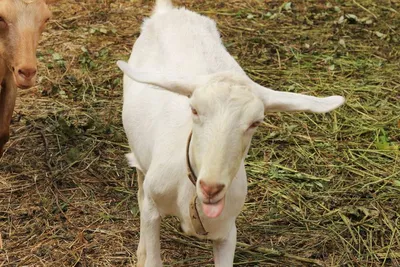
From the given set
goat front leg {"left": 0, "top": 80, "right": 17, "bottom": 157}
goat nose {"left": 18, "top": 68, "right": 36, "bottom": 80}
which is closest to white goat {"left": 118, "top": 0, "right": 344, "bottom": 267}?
goat nose {"left": 18, "top": 68, "right": 36, "bottom": 80}

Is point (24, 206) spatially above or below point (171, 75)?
below

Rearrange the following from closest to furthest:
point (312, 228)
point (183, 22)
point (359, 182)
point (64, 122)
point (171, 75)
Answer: point (171, 75), point (183, 22), point (312, 228), point (359, 182), point (64, 122)

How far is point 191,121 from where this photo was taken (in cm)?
399

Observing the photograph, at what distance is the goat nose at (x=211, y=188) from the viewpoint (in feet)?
10.8

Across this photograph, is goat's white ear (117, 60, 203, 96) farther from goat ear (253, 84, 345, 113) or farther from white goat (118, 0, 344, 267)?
goat ear (253, 84, 345, 113)

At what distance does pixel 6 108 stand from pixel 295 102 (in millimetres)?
3070

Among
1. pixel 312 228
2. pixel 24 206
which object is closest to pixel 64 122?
pixel 24 206

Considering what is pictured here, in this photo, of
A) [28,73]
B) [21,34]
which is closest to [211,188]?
[28,73]

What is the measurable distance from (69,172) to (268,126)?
5.77 feet

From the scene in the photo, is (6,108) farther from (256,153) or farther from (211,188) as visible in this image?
(211,188)

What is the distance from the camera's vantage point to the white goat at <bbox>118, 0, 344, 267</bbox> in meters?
3.39

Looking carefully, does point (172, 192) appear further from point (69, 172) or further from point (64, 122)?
point (64, 122)

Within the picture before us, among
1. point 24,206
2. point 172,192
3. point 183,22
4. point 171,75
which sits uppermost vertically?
point 171,75

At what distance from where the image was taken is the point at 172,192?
403cm
